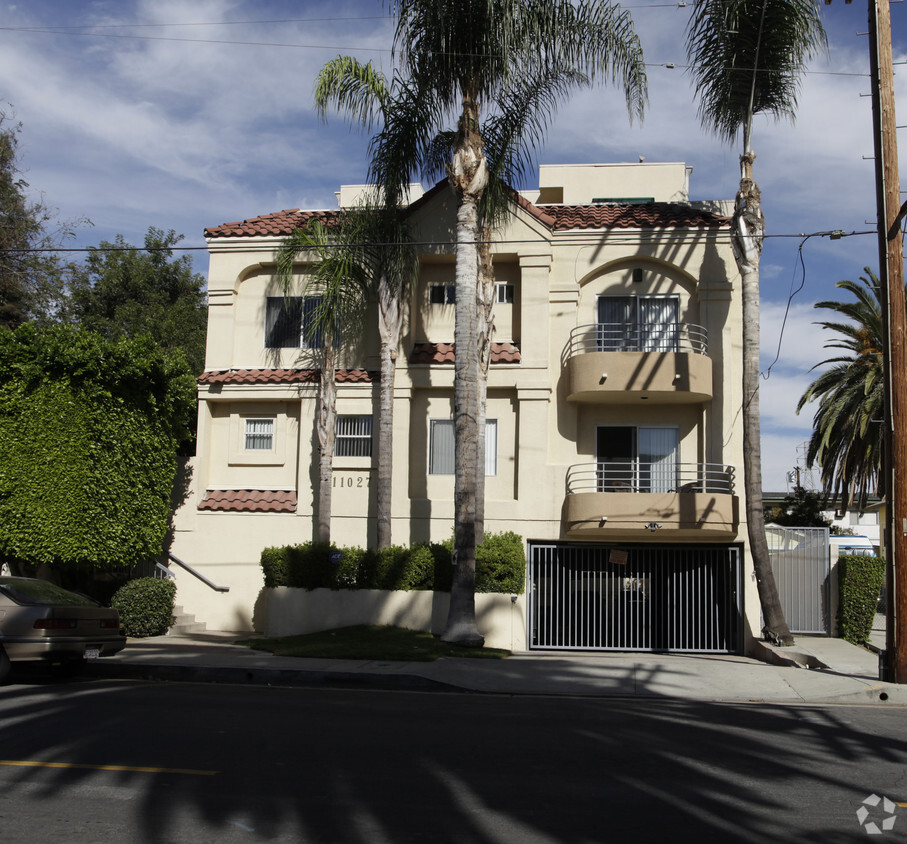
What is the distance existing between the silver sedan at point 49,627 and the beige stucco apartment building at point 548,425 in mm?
6303

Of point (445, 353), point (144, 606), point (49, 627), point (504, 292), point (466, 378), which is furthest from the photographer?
point (504, 292)

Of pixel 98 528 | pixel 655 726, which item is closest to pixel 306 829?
pixel 655 726

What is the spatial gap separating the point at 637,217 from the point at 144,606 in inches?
559

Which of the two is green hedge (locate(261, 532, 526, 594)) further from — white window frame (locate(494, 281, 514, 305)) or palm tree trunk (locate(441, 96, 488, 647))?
white window frame (locate(494, 281, 514, 305))

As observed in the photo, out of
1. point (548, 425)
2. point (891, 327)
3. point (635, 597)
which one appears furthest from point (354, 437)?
point (891, 327)

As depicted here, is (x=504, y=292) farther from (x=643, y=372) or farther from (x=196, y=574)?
(x=196, y=574)

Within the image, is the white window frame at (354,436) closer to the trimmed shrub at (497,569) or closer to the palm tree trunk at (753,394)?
the trimmed shrub at (497,569)

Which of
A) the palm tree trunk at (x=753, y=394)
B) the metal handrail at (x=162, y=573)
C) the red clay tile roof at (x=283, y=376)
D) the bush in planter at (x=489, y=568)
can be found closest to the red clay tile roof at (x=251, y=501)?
the metal handrail at (x=162, y=573)

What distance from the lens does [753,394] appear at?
734 inches

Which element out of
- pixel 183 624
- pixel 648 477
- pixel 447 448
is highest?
pixel 447 448

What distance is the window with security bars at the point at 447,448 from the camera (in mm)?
21344

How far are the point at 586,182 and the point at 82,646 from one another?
68.6ft

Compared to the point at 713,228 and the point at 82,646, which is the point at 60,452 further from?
the point at 713,228
